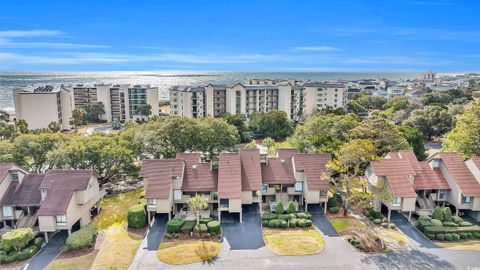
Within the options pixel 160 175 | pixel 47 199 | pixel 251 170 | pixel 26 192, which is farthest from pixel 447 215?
pixel 26 192

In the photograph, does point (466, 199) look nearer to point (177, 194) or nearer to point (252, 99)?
point (177, 194)

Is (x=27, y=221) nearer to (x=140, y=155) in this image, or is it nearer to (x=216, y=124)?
(x=140, y=155)

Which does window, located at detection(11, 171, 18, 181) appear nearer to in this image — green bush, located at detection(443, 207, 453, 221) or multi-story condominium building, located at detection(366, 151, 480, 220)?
multi-story condominium building, located at detection(366, 151, 480, 220)

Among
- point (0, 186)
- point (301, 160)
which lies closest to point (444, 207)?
point (301, 160)

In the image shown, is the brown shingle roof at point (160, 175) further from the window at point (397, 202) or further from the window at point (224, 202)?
the window at point (397, 202)

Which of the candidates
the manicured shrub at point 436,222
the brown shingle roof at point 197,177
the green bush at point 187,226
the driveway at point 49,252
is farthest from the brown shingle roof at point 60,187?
the manicured shrub at point 436,222

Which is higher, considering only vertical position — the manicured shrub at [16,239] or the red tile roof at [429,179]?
the red tile roof at [429,179]
